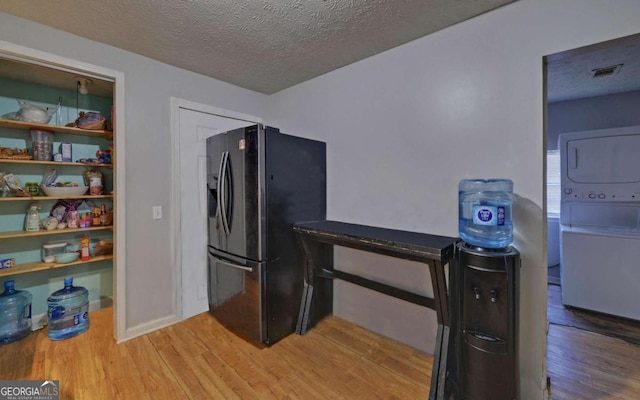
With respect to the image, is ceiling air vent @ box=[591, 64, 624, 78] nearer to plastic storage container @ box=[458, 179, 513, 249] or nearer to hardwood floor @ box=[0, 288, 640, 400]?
plastic storage container @ box=[458, 179, 513, 249]

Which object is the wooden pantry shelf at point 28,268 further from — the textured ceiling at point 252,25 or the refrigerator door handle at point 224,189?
the textured ceiling at point 252,25

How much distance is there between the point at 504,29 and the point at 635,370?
256cm

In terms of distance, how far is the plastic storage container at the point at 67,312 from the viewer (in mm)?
2195

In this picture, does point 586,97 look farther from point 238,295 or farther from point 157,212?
point 157,212

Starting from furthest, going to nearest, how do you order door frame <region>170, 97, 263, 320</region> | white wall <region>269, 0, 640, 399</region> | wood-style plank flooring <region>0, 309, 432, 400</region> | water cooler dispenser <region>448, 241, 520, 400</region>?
door frame <region>170, 97, 263, 320</region> < wood-style plank flooring <region>0, 309, 432, 400</region> < white wall <region>269, 0, 640, 399</region> < water cooler dispenser <region>448, 241, 520, 400</region>

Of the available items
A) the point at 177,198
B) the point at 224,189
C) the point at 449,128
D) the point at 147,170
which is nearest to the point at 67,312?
the point at 177,198

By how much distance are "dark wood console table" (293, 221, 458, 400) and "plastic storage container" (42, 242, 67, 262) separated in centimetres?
240

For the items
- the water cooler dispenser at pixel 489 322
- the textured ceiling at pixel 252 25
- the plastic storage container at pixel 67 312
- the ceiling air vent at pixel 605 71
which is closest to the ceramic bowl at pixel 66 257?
the plastic storage container at pixel 67 312

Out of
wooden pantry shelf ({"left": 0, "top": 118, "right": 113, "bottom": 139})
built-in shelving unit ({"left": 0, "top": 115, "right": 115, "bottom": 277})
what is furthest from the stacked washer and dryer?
wooden pantry shelf ({"left": 0, "top": 118, "right": 113, "bottom": 139})

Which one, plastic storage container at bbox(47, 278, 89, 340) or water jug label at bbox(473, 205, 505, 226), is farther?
plastic storage container at bbox(47, 278, 89, 340)

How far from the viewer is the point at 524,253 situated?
155cm

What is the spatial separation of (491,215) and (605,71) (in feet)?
7.96

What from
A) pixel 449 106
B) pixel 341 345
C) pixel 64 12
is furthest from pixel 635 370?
pixel 64 12

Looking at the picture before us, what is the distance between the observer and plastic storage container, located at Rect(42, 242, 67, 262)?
240 centimetres
